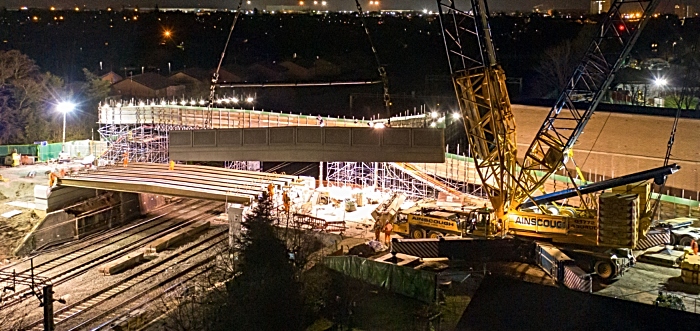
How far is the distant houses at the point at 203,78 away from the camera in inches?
2315

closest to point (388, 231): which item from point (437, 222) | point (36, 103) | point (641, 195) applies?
point (437, 222)

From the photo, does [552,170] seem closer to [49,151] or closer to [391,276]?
[391,276]

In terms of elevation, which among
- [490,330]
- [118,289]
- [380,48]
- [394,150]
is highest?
[380,48]

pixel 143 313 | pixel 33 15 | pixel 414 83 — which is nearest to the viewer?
pixel 143 313

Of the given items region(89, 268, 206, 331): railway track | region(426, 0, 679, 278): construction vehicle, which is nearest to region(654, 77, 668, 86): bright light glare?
region(426, 0, 679, 278): construction vehicle

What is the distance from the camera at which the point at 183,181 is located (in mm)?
31219

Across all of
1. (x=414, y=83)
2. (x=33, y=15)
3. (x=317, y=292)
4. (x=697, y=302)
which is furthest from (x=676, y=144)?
(x=33, y=15)

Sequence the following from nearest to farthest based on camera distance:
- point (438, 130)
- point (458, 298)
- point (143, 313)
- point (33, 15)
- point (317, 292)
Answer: point (317, 292) < point (458, 298) < point (143, 313) < point (438, 130) < point (33, 15)

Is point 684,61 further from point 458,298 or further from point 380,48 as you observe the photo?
point 458,298

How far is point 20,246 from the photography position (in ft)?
98.0

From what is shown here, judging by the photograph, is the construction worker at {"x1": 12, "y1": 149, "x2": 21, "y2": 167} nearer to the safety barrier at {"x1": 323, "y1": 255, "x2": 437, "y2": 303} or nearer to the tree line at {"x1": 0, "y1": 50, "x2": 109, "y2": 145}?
the tree line at {"x1": 0, "y1": 50, "x2": 109, "y2": 145}

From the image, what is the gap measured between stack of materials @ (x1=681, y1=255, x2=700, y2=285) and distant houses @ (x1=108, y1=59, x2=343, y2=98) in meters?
47.0

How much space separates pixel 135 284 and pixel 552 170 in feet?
49.9

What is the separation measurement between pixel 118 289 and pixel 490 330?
15381 millimetres
